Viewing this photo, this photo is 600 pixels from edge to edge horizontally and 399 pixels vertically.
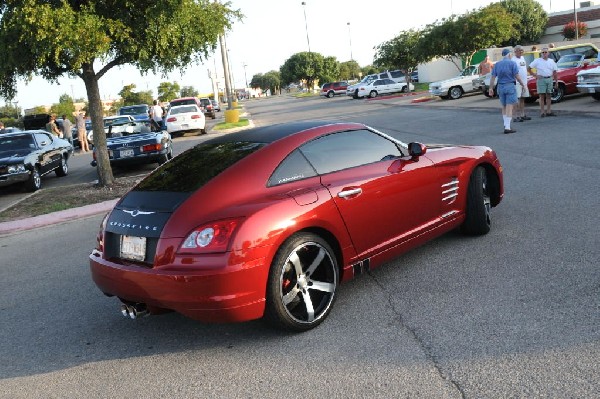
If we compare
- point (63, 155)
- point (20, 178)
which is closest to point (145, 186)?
point (20, 178)

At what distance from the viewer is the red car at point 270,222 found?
3.71m

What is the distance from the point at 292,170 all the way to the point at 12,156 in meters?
11.5

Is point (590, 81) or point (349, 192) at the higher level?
point (590, 81)

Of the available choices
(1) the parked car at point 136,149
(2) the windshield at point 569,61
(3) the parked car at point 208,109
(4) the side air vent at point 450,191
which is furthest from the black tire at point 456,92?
(4) the side air vent at point 450,191

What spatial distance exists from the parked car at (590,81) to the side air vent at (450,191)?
558 inches

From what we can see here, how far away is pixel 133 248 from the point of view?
13.1ft

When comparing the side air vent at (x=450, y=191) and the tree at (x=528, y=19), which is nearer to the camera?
the side air vent at (x=450, y=191)

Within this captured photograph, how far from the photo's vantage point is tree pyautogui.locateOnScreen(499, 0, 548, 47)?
62656 mm

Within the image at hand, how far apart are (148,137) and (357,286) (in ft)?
35.4

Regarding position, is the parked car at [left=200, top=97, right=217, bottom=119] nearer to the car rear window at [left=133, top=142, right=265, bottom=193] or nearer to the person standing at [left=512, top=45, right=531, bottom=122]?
the person standing at [left=512, top=45, right=531, bottom=122]

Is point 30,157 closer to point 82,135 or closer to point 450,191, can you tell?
point 450,191

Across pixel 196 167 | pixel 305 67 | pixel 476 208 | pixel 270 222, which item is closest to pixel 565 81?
pixel 476 208

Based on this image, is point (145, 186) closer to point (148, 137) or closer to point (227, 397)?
point (227, 397)

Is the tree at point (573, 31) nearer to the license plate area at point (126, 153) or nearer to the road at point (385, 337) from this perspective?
the license plate area at point (126, 153)
